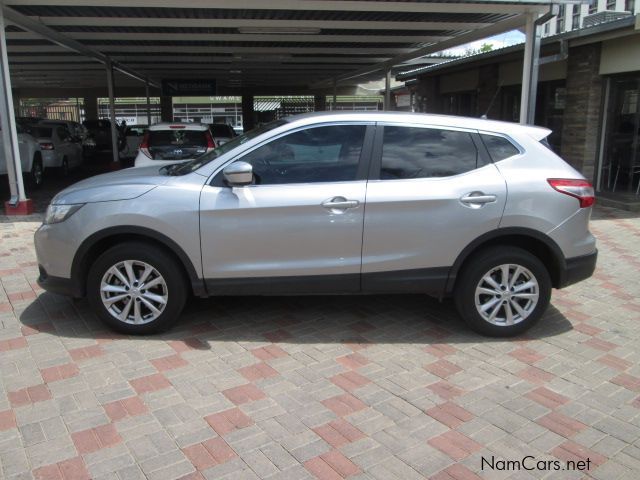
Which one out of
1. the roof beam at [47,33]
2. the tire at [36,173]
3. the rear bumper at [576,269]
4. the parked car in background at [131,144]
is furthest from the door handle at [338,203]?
the parked car in background at [131,144]

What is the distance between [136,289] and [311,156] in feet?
5.53

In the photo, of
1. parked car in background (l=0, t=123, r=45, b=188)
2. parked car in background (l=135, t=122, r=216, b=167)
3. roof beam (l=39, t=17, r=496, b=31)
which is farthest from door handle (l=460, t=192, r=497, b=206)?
parked car in background (l=0, t=123, r=45, b=188)

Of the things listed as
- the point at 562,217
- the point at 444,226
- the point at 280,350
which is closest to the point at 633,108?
the point at 562,217

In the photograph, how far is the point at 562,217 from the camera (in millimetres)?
4297

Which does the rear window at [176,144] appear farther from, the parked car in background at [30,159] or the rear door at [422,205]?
the rear door at [422,205]

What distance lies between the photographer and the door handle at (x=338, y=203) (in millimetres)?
4125

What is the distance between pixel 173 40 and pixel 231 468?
39.7 ft

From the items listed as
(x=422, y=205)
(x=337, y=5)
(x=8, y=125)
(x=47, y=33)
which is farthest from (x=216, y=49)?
(x=422, y=205)

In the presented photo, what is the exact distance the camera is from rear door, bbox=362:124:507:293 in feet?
13.7

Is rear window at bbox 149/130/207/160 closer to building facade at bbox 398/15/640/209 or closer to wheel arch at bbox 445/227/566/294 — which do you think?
wheel arch at bbox 445/227/566/294

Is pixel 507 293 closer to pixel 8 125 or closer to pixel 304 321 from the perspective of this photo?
pixel 304 321

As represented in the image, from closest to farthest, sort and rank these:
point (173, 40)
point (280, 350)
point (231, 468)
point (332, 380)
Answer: point (231, 468), point (332, 380), point (280, 350), point (173, 40)

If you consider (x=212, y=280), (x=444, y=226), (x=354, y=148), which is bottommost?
(x=212, y=280)

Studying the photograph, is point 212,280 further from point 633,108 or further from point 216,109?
point 216,109
